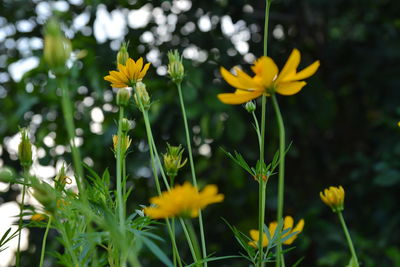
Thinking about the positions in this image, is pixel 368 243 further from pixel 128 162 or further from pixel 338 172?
pixel 128 162

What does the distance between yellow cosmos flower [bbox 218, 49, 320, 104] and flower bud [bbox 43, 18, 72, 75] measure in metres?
→ 0.08

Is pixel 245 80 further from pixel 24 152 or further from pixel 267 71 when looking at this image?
pixel 24 152

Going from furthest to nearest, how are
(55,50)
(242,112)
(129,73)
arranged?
(242,112) → (129,73) → (55,50)

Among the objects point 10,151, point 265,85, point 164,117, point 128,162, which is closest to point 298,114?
point 164,117

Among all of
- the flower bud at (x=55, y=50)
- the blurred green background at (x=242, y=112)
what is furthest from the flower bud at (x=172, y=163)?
the blurred green background at (x=242, y=112)

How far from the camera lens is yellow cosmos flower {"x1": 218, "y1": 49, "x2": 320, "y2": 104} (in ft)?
0.80

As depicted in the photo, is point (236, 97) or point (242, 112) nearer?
point (236, 97)

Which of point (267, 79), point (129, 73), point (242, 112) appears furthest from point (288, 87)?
point (242, 112)

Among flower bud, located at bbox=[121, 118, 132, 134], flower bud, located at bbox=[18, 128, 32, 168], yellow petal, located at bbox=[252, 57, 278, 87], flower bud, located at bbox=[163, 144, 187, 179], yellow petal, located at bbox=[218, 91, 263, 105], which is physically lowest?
flower bud, located at bbox=[163, 144, 187, 179]

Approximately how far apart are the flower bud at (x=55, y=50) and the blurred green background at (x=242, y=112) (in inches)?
32.7

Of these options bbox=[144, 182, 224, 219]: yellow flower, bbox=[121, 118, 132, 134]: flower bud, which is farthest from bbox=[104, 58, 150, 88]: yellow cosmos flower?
bbox=[144, 182, 224, 219]: yellow flower

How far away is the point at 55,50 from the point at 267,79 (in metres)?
0.11

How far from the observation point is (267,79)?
0.25 m

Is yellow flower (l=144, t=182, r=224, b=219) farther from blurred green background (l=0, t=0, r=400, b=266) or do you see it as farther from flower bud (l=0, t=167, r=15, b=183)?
blurred green background (l=0, t=0, r=400, b=266)
